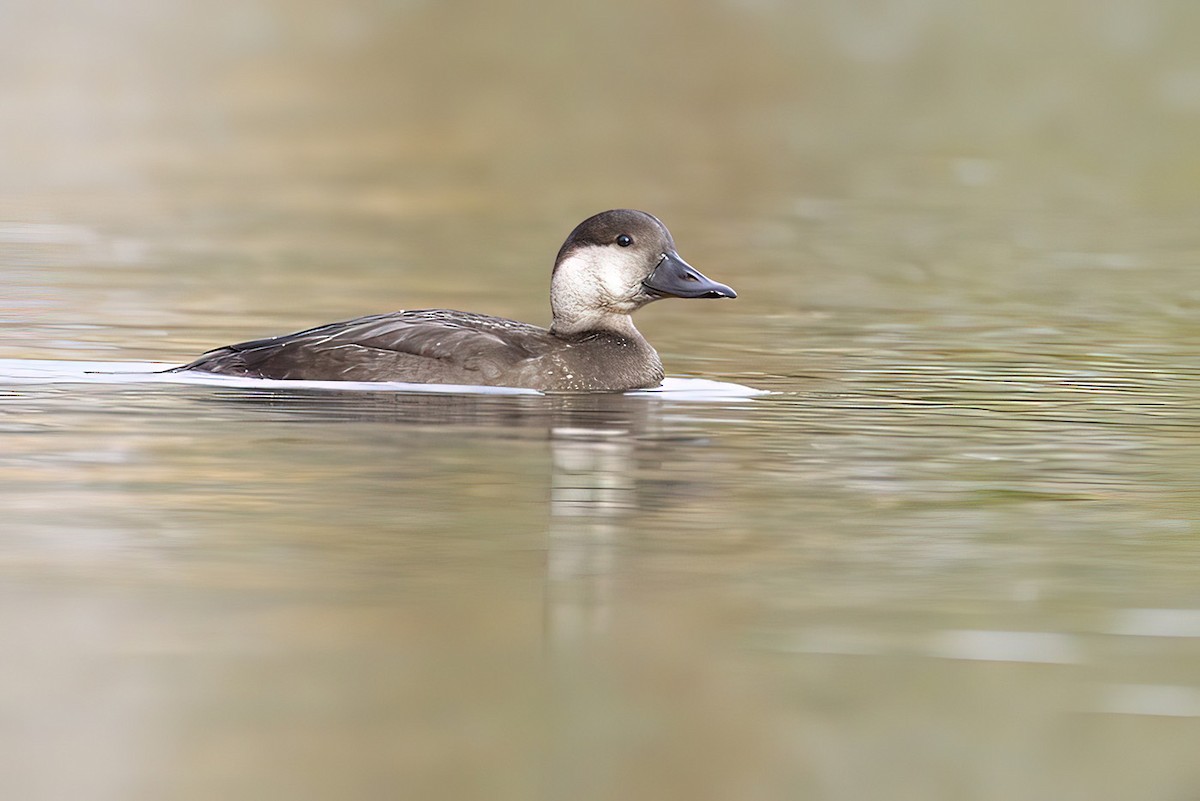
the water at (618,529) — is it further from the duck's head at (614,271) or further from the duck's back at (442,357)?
the duck's head at (614,271)

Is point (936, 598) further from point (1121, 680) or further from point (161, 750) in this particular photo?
point (161, 750)

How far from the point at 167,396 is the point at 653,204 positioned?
776 inches

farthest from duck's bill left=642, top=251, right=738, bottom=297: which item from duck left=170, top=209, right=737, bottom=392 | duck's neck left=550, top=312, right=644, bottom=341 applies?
duck's neck left=550, top=312, right=644, bottom=341

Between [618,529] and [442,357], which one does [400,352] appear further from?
[618,529]

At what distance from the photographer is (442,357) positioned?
39.9ft

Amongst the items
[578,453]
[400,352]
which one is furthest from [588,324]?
[578,453]

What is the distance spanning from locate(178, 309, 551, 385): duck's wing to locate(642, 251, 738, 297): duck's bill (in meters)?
0.65

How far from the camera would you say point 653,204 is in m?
31.3

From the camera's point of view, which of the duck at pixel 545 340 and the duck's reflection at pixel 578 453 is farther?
the duck at pixel 545 340

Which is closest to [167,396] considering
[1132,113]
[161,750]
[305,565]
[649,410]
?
[649,410]

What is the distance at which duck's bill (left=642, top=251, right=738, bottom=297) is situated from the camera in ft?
41.4

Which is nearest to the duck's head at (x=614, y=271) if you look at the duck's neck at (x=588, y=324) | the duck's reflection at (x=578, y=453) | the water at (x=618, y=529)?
the duck's neck at (x=588, y=324)

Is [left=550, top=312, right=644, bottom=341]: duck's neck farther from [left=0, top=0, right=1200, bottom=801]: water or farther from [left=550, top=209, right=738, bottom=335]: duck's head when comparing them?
[left=0, top=0, right=1200, bottom=801]: water

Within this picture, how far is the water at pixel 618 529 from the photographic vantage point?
598 cm
